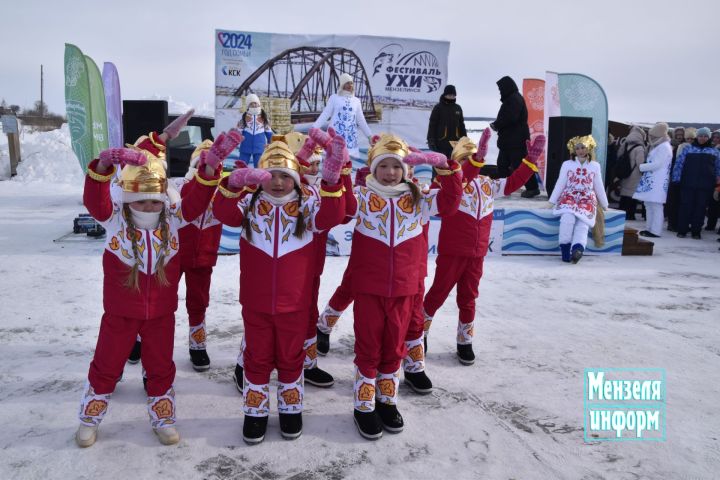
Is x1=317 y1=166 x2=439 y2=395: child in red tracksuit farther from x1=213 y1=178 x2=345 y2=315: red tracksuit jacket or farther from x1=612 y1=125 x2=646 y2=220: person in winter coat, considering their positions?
x1=612 y1=125 x2=646 y2=220: person in winter coat

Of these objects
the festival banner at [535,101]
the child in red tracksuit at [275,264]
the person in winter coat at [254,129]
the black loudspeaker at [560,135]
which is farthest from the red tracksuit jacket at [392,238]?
the festival banner at [535,101]

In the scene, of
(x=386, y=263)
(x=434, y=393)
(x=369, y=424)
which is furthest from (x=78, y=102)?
(x=369, y=424)

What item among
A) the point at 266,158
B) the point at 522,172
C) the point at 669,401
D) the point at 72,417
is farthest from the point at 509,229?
the point at 72,417

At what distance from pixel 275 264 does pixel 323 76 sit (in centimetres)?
892

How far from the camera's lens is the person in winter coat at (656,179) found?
9.32m

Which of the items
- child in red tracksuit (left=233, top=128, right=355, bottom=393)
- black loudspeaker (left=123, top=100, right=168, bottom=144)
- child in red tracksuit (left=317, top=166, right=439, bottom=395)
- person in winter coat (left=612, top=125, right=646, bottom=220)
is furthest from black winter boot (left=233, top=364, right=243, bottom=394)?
person in winter coat (left=612, top=125, right=646, bottom=220)

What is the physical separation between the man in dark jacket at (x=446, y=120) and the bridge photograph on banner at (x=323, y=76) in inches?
98.3

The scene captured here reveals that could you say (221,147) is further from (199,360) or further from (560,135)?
(560,135)

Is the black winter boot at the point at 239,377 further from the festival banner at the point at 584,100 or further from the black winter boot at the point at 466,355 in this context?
the festival banner at the point at 584,100

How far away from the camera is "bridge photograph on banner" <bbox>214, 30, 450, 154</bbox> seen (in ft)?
34.9

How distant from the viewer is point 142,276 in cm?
281

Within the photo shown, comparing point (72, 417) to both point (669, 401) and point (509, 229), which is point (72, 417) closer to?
point (669, 401)

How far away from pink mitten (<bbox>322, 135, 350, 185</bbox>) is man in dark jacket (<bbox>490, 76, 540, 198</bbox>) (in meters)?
6.78

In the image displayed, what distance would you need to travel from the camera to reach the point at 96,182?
8.68 ft
